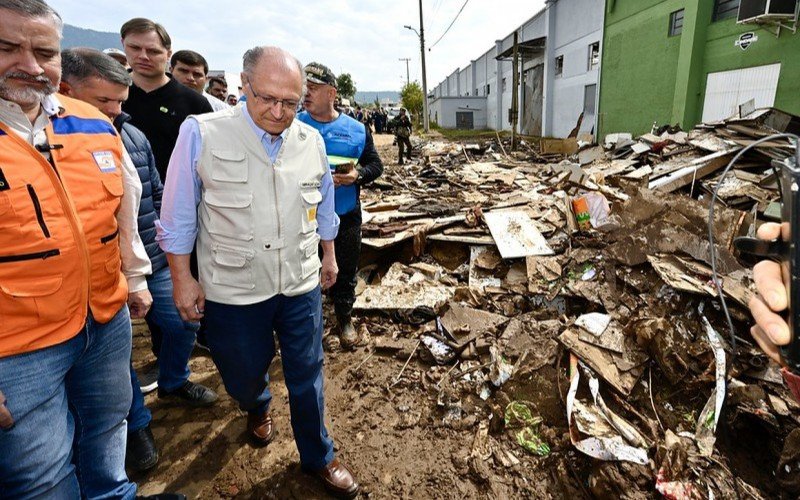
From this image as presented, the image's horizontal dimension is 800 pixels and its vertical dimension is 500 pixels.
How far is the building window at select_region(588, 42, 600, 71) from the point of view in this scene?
18.2 m

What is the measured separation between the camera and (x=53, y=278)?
4.50 feet

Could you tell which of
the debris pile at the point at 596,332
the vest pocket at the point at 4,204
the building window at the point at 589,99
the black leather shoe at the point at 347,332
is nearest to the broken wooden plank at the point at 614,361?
the debris pile at the point at 596,332

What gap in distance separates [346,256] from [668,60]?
15390mm

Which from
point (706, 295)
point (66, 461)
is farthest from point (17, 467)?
point (706, 295)

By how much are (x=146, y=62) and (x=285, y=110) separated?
6.22 feet

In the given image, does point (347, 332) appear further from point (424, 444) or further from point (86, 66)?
point (86, 66)

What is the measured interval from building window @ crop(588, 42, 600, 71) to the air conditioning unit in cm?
848

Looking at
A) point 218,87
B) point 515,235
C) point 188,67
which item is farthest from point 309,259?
point 218,87

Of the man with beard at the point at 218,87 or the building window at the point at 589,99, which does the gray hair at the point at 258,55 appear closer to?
the man with beard at the point at 218,87

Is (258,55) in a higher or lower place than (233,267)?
higher

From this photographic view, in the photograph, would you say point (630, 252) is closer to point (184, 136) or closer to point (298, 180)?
point (298, 180)

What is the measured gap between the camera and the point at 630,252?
4242 millimetres

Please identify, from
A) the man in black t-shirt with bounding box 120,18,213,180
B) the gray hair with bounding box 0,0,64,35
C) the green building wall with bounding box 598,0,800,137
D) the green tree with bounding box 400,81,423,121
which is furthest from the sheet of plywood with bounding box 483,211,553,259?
the green tree with bounding box 400,81,423,121

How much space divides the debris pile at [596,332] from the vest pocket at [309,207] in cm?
172
